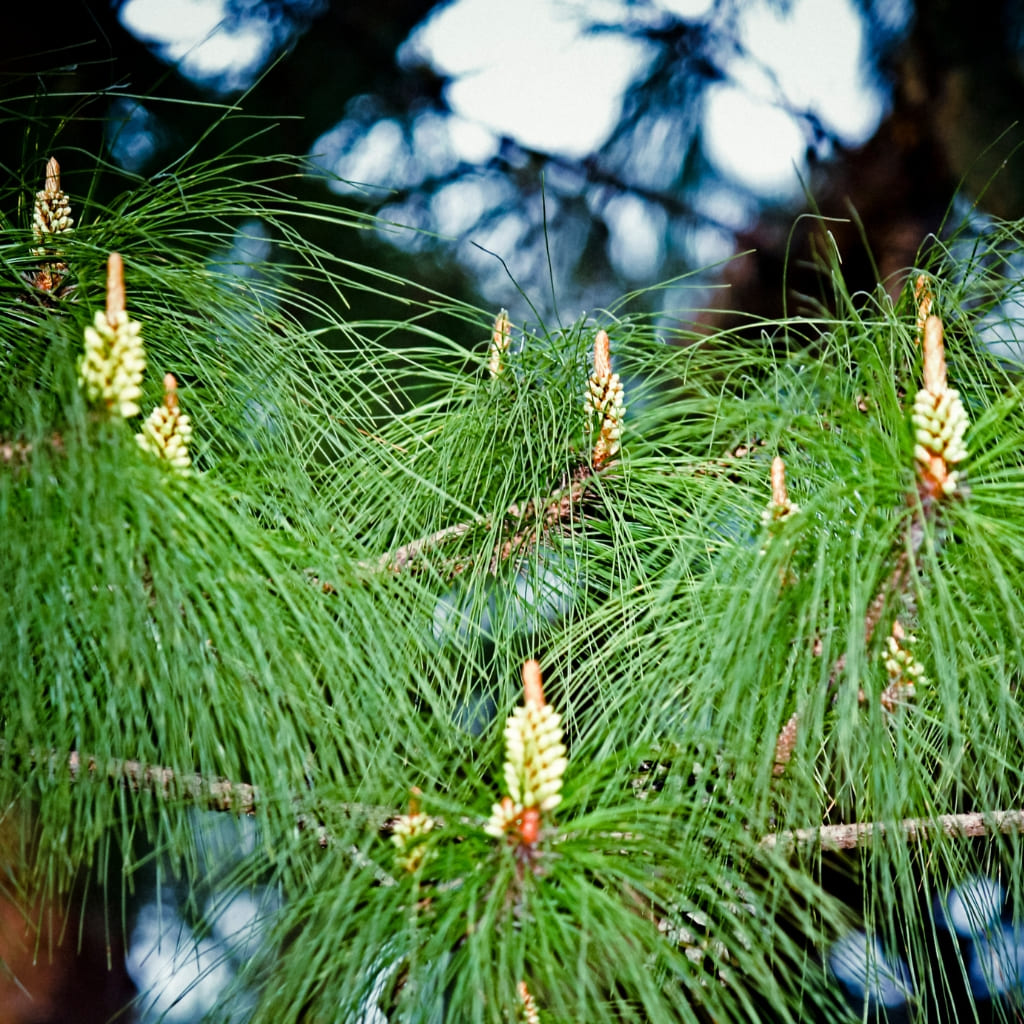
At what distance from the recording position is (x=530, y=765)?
29cm

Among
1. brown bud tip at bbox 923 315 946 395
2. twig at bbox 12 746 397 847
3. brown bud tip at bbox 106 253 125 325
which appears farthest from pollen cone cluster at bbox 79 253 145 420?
brown bud tip at bbox 923 315 946 395

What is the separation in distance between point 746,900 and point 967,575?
15 cm

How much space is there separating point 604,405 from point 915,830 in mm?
211

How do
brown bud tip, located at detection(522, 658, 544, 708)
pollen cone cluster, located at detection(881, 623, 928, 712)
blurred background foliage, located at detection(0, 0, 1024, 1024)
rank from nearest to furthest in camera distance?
1. brown bud tip, located at detection(522, 658, 544, 708)
2. pollen cone cluster, located at detection(881, 623, 928, 712)
3. blurred background foliage, located at detection(0, 0, 1024, 1024)

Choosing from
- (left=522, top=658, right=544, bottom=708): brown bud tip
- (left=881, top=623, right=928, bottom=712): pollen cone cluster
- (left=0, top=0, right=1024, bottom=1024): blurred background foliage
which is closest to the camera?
(left=522, top=658, right=544, bottom=708): brown bud tip

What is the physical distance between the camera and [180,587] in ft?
1.02

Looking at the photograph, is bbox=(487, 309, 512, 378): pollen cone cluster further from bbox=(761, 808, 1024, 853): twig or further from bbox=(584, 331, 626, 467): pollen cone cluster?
bbox=(761, 808, 1024, 853): twig

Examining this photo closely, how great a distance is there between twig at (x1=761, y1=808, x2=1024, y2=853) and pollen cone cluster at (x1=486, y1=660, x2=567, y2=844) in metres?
0.12

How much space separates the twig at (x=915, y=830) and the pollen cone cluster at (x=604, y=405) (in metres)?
0.17

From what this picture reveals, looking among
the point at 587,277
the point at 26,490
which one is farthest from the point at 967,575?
the point at 587,277

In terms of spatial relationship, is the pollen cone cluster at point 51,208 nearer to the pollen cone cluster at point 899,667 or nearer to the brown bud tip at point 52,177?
the brown bud tip at point 52,177

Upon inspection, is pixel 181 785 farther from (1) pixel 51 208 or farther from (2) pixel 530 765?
(1) pixel 51 208

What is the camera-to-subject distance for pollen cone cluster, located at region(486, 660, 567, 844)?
0.28 m

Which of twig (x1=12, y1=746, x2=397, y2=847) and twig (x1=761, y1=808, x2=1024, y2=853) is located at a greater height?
twig (x1=12, y1=746, x2=397, y2=847)
